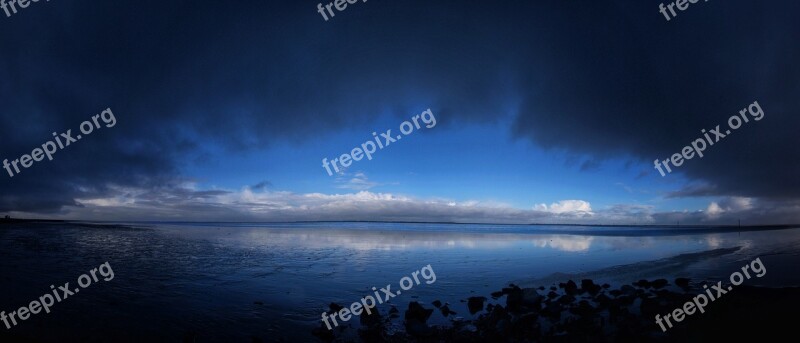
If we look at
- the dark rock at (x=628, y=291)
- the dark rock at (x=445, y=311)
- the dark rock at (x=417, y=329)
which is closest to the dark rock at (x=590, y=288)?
the dark rock at (x=628, y=291)

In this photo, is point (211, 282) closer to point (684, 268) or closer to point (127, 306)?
point (127, 306)

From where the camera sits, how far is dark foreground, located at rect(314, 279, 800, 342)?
1171 cm

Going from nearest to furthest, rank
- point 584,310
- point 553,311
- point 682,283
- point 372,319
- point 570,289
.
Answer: point 372,319 < point 553,311 < point 584,310 < point 570,289 < point 682,283

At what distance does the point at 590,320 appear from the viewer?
13.1 meters

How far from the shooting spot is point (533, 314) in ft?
46.4

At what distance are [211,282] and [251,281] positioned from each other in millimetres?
2085

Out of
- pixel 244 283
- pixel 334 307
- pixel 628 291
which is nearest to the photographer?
pixel 334 307

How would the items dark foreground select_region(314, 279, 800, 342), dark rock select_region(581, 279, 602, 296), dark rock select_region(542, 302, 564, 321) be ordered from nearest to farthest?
dark foreground select_region(314, 279, 800, 342)
dark rock select_region(542, 302, 564, 321)
dark rock select_region(581, 279, 602, 296)

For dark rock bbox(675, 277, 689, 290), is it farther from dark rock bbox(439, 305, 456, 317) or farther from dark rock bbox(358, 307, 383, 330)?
dark rock bbox(358, 307, 383, 330)

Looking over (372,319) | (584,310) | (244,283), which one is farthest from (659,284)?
(244,283)

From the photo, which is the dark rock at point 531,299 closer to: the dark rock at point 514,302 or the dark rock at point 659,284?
the dark rock at point 514,302

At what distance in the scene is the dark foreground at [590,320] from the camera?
1171 centimetres

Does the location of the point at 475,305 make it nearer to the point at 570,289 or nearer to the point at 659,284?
the point at 570,289

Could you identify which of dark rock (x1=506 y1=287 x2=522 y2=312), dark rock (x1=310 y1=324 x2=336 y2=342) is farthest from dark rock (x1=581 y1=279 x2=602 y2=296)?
dark rock (x1=310 y1=324 x2=336 y2=342)
